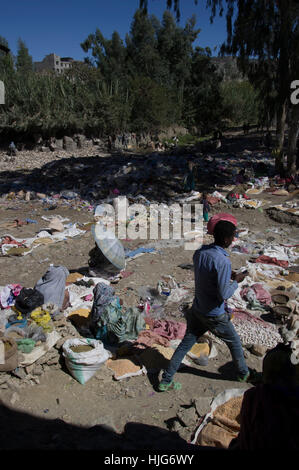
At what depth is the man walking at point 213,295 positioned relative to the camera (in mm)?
2340

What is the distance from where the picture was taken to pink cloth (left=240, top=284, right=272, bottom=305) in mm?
4093

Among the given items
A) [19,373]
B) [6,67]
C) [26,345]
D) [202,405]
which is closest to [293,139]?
[202,405]

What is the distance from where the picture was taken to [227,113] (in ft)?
103

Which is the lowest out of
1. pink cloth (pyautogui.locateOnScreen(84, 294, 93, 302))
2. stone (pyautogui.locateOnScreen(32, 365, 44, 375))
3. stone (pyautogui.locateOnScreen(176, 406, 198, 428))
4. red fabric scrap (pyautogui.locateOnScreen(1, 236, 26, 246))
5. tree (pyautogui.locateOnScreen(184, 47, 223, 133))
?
stone (pyautogui.locateOnScreen(176, 406, 198, 428))

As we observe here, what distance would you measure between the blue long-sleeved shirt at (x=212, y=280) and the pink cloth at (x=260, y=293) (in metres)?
1.85

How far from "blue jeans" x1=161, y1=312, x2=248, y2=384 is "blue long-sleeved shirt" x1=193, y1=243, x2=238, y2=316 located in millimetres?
76

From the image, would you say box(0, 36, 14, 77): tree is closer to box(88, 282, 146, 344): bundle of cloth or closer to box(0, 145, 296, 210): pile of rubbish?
box(0, 145, 296, 210): pile of rubbish

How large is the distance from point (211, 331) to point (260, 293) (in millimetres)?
1894

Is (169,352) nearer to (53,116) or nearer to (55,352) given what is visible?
(55,352)

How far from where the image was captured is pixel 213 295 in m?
2.40

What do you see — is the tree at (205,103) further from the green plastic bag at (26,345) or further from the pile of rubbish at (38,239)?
the green plastic bag at (26,345)

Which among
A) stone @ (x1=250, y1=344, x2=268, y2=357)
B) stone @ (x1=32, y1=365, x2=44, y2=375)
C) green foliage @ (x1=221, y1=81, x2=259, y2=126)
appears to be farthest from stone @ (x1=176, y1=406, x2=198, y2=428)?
green foliage @ (x1=221, y1=81, x2=259, y2=126)

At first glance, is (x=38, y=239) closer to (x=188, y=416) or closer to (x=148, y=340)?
(x=148, y=340)

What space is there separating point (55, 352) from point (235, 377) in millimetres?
1577
